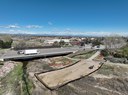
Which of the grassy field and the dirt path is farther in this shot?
the dirt path

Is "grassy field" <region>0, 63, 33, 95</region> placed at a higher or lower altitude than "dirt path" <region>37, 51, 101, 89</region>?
lower

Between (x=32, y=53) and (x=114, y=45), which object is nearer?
(x=32, y=53)

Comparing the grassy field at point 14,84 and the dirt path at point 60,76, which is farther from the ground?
the dirt path at point 60,76

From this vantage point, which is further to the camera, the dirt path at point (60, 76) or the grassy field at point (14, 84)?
the dirt path at point (60, 76)

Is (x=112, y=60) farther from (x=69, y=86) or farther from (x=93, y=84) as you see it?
(x=69, y=86)

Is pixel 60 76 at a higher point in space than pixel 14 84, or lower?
higher

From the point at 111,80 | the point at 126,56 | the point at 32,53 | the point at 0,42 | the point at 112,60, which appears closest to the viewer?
the point at 111,80

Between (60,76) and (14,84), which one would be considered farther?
(60,76)

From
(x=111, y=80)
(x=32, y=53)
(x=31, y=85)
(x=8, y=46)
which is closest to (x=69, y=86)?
(x=31, y=85)

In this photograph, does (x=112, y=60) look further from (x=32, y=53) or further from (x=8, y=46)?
(x=8, y=46)

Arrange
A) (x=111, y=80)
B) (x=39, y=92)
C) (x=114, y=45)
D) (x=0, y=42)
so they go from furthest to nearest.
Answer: (x=114, y=45)
(x=0, y=42)
(x=111, y=80)
(x=39, y=92)
